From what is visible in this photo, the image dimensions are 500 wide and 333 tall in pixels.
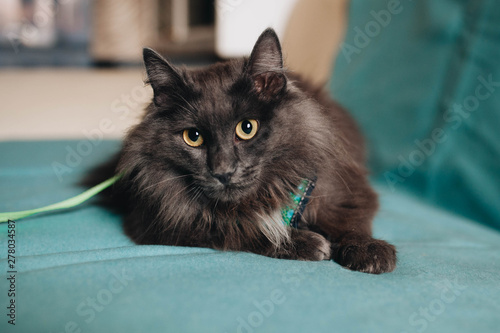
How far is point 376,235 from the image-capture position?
1.51 m

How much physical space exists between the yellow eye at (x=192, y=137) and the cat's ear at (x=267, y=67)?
0.86ft

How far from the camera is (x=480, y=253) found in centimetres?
135

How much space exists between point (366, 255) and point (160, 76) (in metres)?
0.96

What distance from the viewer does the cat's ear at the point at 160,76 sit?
4.58 feet

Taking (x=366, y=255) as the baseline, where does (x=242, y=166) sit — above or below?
above

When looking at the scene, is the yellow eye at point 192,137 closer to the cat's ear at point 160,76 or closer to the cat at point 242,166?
the cat at point 242,166

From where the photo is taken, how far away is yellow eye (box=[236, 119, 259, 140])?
4.31ft

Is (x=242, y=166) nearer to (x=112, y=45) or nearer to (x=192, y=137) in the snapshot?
(x=192, y=137)

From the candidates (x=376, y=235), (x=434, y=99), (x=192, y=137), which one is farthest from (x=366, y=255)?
(x=434, y=99)

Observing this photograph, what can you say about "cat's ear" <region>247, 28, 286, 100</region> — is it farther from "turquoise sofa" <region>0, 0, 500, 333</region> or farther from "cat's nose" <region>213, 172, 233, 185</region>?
"turquoise sofa" <region>0, 0, 500, 333</region>

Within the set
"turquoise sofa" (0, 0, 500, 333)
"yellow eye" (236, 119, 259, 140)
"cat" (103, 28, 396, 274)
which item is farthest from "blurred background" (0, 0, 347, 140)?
"turquoise sofa" (0, 0, 500, 333)

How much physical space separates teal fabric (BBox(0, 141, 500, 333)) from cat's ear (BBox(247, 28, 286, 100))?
59 centimetres

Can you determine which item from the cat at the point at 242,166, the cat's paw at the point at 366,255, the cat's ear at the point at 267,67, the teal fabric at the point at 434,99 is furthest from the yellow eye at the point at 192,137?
the teal fabric at the point at 434,99

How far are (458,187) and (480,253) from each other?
56 cm
